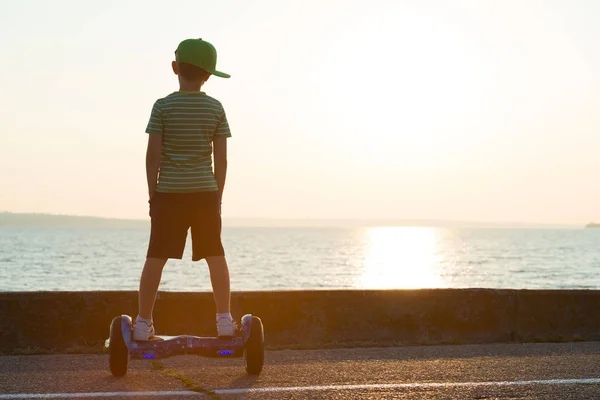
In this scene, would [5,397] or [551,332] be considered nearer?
[5,397]

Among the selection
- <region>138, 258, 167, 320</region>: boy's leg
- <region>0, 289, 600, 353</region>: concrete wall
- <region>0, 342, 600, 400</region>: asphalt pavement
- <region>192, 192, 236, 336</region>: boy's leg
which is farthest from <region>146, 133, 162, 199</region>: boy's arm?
<region>0, 289, 600, 353</region>: concrete wall

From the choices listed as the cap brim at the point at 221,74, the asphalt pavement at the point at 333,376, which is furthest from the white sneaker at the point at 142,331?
the cap brim at the point at 221,74

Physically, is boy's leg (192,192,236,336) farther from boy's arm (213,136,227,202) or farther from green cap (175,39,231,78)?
green cap (175,39,231,78)

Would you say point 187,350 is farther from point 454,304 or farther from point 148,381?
point 454,304

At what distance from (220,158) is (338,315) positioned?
2.56 m

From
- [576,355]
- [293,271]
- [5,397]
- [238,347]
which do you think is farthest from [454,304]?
[293,271]

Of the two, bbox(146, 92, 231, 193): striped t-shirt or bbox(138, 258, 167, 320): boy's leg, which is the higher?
bbox(146, 92, 231, 193): striped t-shirt

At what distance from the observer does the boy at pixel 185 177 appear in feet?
18.5

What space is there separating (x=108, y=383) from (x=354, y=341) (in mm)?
2754

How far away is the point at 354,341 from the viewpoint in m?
7.76

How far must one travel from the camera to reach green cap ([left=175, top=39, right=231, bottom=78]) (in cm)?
562

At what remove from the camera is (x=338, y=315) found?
7.84m

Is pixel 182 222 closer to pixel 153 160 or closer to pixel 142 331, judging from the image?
pixel 153 160

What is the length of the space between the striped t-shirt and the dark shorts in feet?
0.19
